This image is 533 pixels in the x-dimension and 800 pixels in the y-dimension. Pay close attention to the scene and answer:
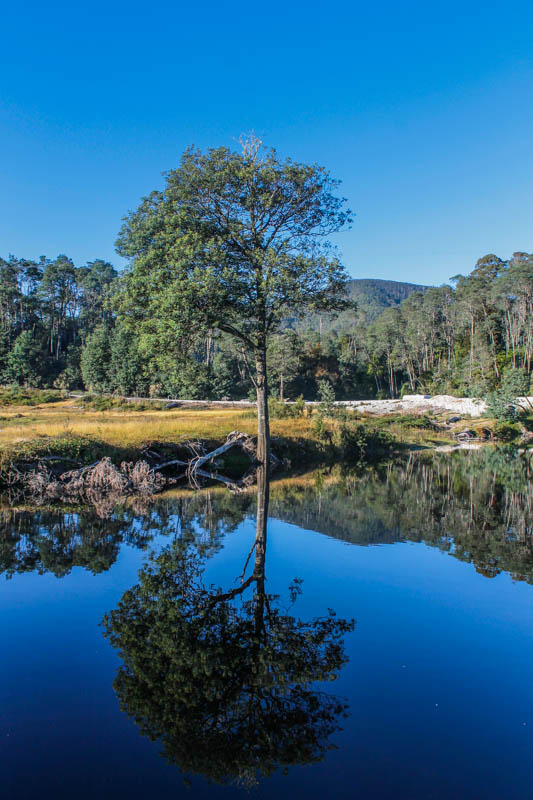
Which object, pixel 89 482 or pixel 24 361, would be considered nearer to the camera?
pixel 89 482

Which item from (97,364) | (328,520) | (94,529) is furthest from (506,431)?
(97,364)

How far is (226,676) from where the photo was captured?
20.2 ft

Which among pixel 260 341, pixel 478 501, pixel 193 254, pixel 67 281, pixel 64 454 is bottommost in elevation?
pixel 478 501

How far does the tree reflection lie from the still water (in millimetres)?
24

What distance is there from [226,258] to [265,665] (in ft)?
66.9

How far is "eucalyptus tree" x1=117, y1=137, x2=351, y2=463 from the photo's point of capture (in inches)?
875

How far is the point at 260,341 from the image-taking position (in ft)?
81.3

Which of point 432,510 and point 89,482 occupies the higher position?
point 89,482

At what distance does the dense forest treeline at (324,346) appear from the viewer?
80.2 meters

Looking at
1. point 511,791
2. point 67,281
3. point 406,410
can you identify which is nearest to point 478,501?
point 511,791

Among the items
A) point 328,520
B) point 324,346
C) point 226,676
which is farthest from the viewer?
point 324,346

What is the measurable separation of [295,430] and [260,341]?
9.75 meters

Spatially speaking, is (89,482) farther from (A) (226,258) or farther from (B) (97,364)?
(B) (97,364)

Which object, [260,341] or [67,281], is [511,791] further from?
[67,281]
